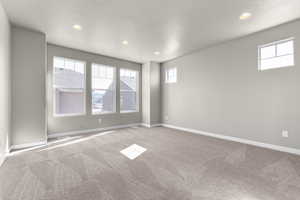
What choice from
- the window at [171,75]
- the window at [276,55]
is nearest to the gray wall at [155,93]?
the window at [171,75]

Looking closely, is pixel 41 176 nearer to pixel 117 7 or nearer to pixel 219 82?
pixel 117 7

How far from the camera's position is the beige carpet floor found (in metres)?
1.64

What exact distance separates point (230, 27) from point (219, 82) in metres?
1.55

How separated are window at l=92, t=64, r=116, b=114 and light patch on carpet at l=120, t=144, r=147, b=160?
2.39 m

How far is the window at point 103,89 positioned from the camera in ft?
16.1

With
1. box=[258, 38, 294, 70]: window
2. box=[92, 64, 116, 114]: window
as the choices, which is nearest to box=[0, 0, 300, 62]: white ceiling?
box=[258, 38, 294, 70]: window

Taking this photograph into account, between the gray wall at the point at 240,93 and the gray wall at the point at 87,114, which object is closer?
the gray wall at the point at 240,93

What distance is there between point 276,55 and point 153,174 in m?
3.78

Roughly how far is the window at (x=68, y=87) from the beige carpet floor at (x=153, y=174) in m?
1.46

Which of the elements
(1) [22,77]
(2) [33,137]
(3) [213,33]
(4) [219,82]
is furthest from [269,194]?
(1) [22,77]

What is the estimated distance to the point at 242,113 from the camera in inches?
143

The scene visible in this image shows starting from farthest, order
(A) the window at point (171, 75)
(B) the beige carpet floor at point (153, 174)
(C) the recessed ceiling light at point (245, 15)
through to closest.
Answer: (A) the window at point (171, 75), (C) the recessed ceiling light at point (245, 15), (B) the beige carpet floor at point (153, 174)

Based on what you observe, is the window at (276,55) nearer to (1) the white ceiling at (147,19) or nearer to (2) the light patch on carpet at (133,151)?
(1) the white ceiling at (147,19)

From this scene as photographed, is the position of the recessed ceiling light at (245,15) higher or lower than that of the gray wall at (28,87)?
higher
